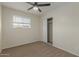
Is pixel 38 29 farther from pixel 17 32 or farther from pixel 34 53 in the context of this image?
pixel 34 53

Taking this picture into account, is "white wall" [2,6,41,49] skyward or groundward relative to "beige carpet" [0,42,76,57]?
skyward

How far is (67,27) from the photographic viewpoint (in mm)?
3354

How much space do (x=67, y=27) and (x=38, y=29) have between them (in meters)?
3.09

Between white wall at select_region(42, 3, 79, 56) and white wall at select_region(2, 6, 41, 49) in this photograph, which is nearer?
white wall at select_region(42, 3, 79, 56)

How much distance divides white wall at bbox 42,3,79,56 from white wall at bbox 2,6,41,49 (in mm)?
1980

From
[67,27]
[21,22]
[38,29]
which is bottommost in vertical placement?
[38,29]

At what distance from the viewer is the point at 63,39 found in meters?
3.64

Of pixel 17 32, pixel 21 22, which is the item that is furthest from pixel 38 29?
pixel 17 32

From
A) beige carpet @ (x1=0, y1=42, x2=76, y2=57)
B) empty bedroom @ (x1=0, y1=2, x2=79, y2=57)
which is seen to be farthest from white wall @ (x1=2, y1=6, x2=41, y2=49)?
beige carpet @ (x1=0, y1=42, x2=76, y2=57)

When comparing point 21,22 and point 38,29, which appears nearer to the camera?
point 21,22

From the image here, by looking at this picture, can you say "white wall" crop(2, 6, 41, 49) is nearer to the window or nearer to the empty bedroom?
the empty bedroom

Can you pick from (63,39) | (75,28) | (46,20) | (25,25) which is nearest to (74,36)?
(75,28)

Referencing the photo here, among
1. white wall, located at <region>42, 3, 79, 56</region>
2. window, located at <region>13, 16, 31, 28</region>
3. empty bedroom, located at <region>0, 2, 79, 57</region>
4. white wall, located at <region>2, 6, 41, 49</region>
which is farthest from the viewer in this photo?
window, located at <region>13, 16, 31, 28</region>

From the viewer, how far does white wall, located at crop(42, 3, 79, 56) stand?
2947 millimetres
